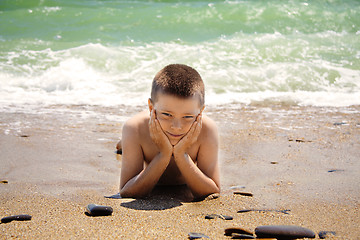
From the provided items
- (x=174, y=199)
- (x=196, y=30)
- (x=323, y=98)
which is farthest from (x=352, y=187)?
(x=196, y=30)

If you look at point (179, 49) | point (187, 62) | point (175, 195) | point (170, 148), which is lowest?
point (175, 195)

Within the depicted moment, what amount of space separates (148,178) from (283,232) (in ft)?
3.37

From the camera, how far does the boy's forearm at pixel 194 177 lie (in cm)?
278

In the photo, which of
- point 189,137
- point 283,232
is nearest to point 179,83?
point 189,137

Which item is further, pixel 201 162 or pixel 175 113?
pixel 201 162

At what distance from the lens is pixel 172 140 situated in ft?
9.05

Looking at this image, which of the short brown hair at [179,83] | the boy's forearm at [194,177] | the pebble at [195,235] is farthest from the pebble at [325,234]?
the short brown hair at [179,83]

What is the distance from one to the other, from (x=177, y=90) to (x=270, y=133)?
8.63ft

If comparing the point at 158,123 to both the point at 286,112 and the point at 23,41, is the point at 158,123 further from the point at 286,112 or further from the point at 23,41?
the point at 23,41

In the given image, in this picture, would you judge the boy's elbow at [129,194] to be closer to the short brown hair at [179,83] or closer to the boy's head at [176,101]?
the boy's head at [176,101]

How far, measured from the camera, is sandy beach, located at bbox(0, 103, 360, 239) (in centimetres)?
225

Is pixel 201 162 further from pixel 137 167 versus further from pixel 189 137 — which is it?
pixel 137 167

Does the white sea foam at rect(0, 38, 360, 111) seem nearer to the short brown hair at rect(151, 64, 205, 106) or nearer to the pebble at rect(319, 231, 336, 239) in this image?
the short brown hair at rect(151, 64, 205, 106)

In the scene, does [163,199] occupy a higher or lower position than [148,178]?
lower
